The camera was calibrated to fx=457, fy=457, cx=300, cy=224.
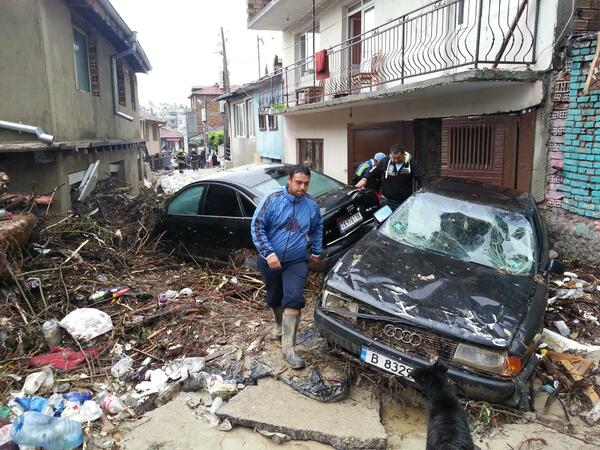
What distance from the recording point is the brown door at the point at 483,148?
7043 millimetres

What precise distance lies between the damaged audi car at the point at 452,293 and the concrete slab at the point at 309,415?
1.24 ft

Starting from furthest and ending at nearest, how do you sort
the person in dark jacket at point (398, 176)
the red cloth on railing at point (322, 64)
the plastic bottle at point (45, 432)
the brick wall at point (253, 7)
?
the brick wall at point (253, 7) → the red cloth on railing at point (322, 64) → the person in dark jacket at point (398, 176) → the plastic bottle at point (45, 432)

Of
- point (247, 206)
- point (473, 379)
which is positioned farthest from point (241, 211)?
point (473, 379)

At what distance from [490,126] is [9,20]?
7.57 meters

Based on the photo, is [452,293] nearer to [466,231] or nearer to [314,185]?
[466,231]

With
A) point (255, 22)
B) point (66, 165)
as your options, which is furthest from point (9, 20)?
point (255, 22)

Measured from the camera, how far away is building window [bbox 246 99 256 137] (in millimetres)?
20931

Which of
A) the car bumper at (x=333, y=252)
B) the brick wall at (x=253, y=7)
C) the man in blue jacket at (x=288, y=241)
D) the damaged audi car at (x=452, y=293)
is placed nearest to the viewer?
the damaged audi car at (x=452, y=293)

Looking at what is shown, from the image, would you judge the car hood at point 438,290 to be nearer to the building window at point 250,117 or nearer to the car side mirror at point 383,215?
the car side mirror at point 383,215

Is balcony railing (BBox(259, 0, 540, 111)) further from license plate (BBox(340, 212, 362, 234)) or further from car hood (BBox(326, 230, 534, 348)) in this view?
car hood (BBox(326, 230, 534, 348))

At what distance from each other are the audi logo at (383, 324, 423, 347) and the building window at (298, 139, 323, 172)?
10.5m

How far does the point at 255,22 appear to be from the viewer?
48.4 ft

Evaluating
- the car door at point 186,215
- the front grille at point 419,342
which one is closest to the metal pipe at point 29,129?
the car door at point 186,215

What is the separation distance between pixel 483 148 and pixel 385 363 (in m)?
5.43
